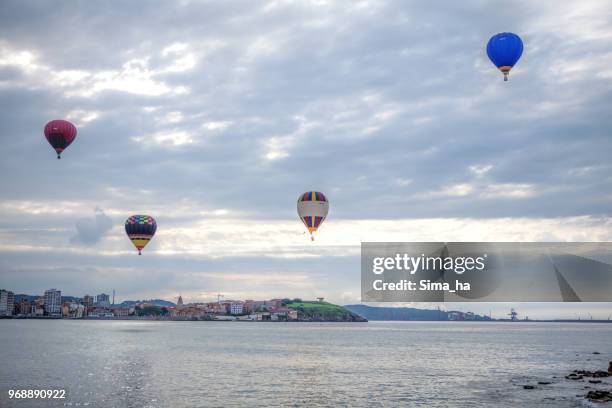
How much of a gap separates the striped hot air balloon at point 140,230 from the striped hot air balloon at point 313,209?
2875cm

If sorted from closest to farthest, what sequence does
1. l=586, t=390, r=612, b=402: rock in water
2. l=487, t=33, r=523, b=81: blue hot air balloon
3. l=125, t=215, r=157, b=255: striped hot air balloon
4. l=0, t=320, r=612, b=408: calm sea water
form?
l=586, t=390, r=612, b=402: rock in water < l=0, t=320, r=612, b=408: calm sea water < l=487, t=33, r=523, b=81: blue hot air balloon < l=125, t=215, r=157, b=255: striped hot air balloon

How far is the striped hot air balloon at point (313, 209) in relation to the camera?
318ft

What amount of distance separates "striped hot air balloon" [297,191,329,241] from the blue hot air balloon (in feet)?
131

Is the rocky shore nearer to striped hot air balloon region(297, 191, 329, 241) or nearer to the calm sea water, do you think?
the calm sea water

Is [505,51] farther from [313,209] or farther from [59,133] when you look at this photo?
[59,133]

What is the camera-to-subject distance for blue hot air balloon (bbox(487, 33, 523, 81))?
64.7m

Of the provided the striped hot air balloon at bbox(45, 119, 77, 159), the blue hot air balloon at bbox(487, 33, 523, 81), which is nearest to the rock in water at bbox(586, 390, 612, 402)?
the blue hot air balloon at bbox(487, 33, 523, 81)

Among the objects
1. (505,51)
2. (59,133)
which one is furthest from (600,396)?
(59,133)

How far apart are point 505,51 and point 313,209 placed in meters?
42.2

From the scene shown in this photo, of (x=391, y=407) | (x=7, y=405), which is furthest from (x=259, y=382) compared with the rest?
(x=7, y=405)

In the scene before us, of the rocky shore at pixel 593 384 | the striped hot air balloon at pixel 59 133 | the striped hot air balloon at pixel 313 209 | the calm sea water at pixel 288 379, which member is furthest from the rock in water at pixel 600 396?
the striped hot air balloon at pixel 59 133

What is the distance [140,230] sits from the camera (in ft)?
346

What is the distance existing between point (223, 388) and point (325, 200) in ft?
139

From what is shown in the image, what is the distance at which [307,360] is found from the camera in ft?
333
